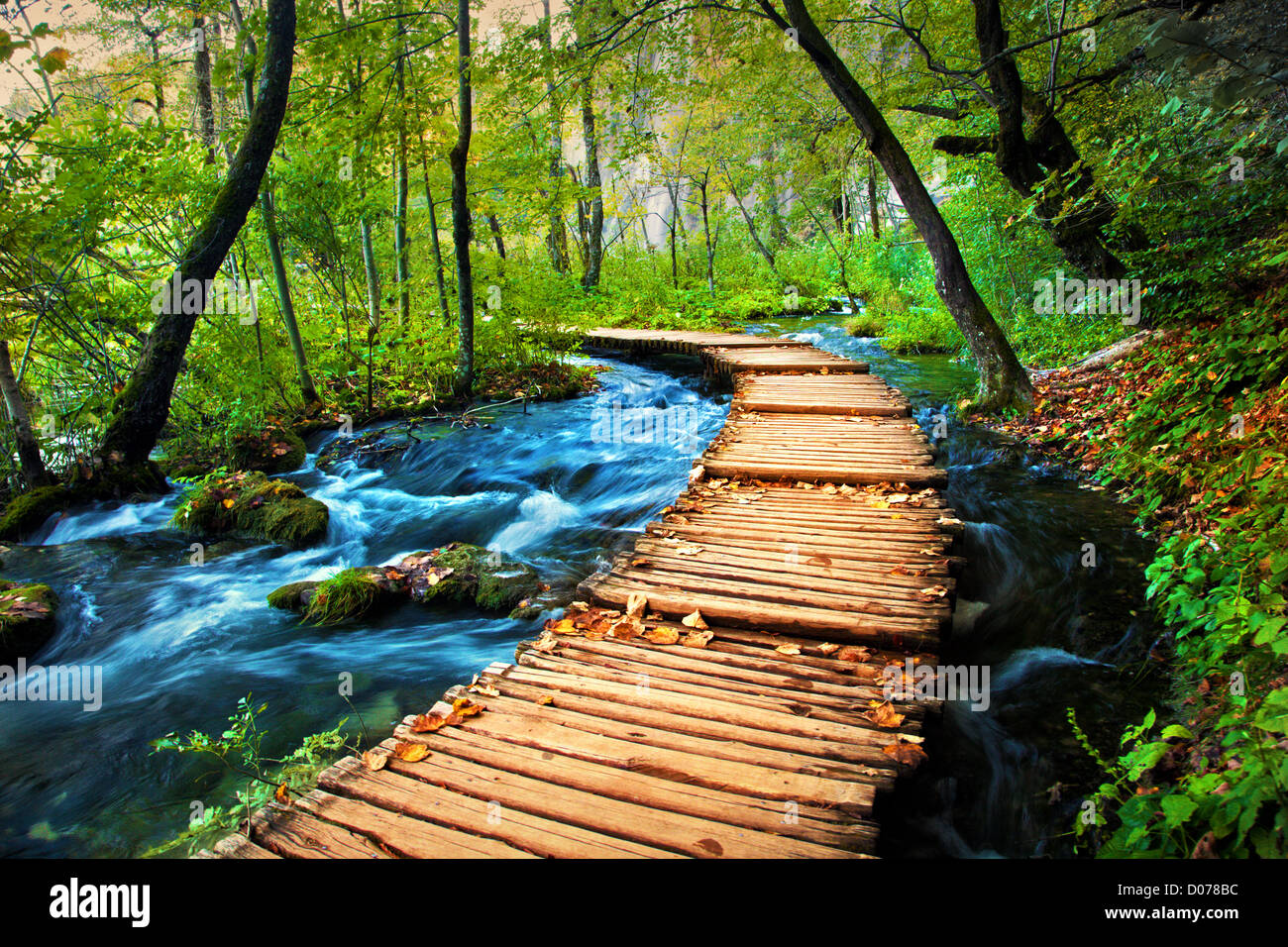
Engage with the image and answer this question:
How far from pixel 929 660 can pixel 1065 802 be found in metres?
0.83

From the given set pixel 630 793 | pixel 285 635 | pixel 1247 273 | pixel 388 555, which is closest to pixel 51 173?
pixel 388 555

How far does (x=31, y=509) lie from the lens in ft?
23.1

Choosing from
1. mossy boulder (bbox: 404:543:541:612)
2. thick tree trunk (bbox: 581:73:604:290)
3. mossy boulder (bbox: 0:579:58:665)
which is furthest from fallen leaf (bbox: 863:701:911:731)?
thick tree trunk (bbox: 581:73:604:290)

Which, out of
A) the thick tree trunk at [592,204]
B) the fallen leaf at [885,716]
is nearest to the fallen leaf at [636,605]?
the fallen leaf at [885,716]

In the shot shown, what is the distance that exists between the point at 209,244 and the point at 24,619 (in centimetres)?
466

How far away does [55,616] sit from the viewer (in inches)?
210

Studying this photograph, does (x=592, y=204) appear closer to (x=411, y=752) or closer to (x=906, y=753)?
(x=411, y=752)

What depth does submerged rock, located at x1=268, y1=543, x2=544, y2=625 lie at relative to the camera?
17.4 ft

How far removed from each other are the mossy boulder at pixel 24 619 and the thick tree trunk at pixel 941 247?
9.64 meters

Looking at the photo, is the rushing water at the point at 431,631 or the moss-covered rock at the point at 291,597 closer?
the rushing water at the point at 431,631

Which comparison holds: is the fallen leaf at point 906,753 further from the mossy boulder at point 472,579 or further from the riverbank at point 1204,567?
the mossy boulder at point 472,579

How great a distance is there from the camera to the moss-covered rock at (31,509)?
6914 millimetres

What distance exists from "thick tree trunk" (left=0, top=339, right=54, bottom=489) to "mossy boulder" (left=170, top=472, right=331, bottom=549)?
1.70 m

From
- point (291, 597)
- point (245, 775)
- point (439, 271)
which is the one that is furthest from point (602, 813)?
point (439, 271)
